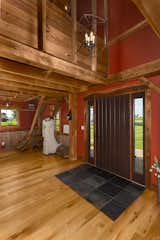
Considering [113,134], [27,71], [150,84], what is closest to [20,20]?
[27,71]

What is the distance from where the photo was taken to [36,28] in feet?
7.67

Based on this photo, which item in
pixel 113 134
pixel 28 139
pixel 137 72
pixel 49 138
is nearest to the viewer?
pixel 137 72

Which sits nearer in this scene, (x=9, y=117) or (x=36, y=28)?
(x=36, y=28)

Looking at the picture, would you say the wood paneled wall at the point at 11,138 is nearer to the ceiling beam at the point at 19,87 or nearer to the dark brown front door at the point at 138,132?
the ceiling beam at the point at 19,87

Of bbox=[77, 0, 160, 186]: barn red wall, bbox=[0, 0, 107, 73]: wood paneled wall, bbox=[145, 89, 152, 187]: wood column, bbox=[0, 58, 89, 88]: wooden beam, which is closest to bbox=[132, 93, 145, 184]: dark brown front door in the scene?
bbox=[145, 89, 152, 187]: wood column

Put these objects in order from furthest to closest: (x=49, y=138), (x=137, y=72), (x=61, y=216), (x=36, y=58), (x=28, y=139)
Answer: (x=28, y=139) < (x=49, y=138) < (x=137, y=72) < (x=36, y=58) < (x=61, y=216)

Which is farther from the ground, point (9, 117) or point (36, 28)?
point (36, 28)

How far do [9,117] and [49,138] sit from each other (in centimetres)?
251

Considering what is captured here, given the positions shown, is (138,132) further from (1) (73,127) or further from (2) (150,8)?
(2) (150,8)

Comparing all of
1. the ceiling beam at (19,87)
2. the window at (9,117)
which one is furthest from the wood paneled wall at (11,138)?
the ceiling beam at (19,87)

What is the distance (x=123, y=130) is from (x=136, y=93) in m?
0.97

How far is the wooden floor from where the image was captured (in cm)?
178

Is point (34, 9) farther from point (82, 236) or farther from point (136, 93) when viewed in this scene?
point (82, 236)

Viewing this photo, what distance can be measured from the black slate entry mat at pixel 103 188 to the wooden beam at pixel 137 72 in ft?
8.22
